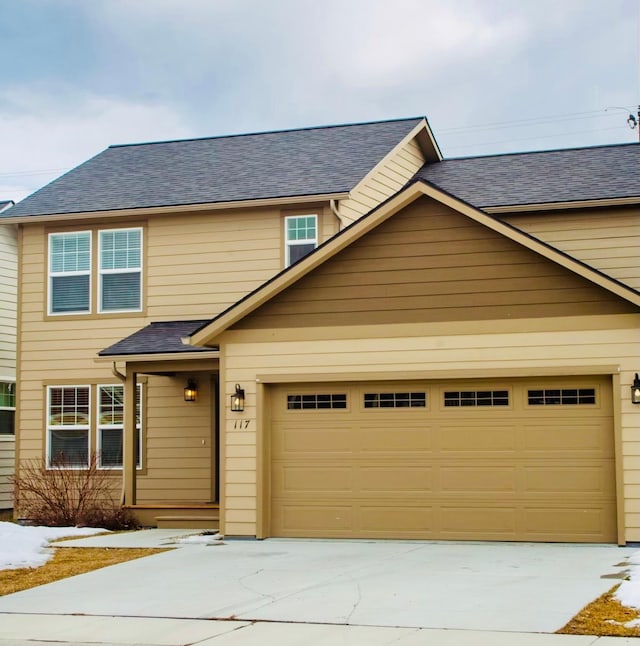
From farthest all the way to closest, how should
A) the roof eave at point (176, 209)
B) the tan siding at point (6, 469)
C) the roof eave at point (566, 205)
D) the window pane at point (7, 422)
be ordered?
the window pane at point (7, 422)
the tan siding at point (6, 469)
the roof eave at point (176, 209)
the roof eave at point (566, 205)

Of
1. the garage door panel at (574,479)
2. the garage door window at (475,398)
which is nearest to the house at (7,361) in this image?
the garage door window at (475,398)

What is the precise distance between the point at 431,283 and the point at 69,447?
865 centimetres

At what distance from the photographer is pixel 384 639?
26.7ft

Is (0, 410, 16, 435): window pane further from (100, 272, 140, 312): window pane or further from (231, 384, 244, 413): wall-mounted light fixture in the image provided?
(231, 384, 244, 413): wall-mounted light fixture

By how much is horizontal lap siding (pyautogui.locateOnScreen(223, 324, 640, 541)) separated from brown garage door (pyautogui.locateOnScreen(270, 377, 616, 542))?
0.31 metres

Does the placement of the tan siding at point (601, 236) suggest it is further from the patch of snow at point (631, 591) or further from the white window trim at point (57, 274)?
the white window trim at point (57, 274)

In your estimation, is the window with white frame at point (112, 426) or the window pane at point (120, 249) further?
the window pane at point (120, 249)

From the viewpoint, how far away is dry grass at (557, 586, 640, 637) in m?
8.11

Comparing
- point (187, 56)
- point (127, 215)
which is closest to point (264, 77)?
point (187, 56)

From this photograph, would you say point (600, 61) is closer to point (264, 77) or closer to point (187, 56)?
point (264, 77)

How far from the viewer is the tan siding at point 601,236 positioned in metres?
17.3

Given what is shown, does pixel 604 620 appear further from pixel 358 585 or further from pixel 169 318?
pixel 169 318

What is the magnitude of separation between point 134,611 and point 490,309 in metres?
6.63

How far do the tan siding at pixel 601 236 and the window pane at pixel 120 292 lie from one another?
7.49 metres
